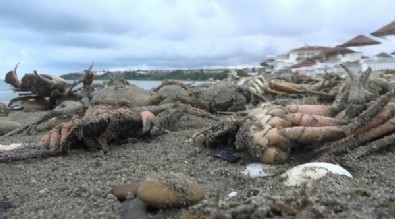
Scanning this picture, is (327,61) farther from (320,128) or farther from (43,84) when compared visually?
(320,128)

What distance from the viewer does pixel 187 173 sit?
4.15m

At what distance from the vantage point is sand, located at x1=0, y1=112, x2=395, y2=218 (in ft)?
7.38

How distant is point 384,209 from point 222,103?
22.5ft

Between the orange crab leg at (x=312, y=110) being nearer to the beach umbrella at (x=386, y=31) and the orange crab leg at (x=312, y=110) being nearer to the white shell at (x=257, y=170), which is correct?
the white shell at (x=257, y=170)

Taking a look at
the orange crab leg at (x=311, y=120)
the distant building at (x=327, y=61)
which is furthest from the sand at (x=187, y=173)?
the distant building at (x=327, y=61)

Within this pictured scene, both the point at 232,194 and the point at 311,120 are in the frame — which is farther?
the point at 311,120

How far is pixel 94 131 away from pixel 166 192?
9.51 feet

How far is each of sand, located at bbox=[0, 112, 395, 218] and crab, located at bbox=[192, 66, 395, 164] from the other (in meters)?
0.15

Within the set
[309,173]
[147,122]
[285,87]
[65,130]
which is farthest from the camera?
[285,87]

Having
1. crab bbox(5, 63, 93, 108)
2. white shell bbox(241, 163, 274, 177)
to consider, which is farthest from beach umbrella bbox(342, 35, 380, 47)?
white shell bbox(241, 163, 274, 177)

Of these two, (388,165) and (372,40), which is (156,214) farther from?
(372,40)

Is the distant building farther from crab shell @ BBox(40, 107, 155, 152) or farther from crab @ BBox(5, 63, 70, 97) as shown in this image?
crab @ BBox(5, 63, 70, 97)

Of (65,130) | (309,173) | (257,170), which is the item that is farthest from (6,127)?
(309,173)

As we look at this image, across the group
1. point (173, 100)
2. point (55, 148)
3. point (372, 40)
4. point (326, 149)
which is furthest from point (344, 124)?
point (372, 40)
